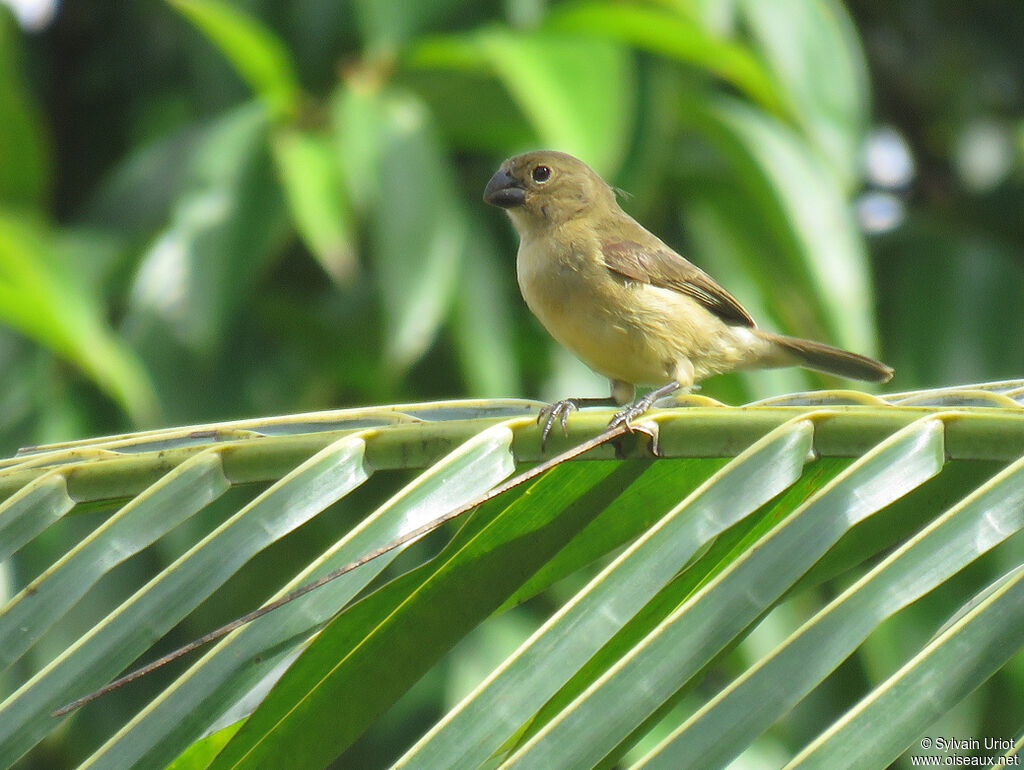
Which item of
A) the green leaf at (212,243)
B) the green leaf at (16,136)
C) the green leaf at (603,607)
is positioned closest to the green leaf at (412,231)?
the green leaf at (212,243)

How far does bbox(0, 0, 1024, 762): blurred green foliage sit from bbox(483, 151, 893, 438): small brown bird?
493 mm

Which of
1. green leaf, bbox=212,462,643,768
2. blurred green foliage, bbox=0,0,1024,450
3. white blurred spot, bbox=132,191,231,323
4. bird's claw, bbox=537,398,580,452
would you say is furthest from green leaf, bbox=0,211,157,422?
green leaf, bbox=212,462,643,768

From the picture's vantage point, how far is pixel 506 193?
4535mm

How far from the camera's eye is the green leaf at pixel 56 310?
15.6ft

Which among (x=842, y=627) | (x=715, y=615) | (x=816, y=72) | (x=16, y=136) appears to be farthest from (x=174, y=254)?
(x=842, y=627)

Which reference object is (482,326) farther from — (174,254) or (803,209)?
(803,209)

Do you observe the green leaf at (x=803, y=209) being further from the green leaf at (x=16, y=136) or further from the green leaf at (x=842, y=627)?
the green leaf at (x=842, y=627)

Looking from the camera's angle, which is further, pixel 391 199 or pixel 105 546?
pixel 391 199

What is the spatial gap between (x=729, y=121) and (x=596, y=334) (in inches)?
106

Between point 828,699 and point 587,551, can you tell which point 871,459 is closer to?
point 587,551

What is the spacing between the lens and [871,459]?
1660 mm

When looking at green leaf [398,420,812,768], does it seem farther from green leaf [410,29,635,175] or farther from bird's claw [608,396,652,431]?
green leaf [410,29,635,175]

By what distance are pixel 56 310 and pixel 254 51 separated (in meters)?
1.59

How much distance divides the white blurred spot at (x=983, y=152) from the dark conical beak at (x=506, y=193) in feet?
16.6
